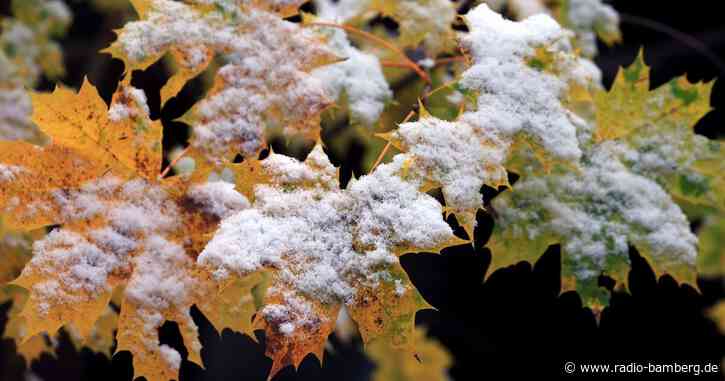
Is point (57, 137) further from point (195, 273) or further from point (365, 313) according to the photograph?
point (365, 313)

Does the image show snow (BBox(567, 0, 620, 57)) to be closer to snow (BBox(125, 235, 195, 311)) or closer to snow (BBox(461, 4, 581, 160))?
snow (BBox(461, 4, 581, 160))

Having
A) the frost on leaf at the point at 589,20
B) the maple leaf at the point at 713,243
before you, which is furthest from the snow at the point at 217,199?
the maple leaf at the point at 713,243

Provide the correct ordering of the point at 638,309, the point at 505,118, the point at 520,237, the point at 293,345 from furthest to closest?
the point at 638,309 < the point at 520,237 < the point at 505,118 < the point at 293,345

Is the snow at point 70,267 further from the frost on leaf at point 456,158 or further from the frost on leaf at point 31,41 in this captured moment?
the frost on leaf at point 31,41

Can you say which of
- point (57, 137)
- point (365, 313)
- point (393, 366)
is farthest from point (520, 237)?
point (393, 366)

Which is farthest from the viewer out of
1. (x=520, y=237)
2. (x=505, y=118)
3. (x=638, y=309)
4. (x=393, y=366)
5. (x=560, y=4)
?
(x=638, y=309)

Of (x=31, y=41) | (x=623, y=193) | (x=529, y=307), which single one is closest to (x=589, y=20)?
(x=623, y=193)

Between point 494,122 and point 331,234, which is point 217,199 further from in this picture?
point 494,122
